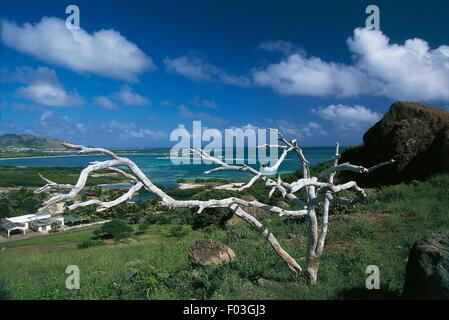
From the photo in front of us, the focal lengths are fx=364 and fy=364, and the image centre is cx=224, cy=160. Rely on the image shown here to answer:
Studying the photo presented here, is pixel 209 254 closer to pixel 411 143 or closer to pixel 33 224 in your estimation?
pixel 411 143

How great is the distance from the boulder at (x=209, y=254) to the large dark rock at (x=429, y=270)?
4308 mm

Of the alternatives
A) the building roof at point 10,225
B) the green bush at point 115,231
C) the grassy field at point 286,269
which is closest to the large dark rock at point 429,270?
the grassy field at point 286,269

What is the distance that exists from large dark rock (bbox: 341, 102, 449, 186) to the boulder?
451 inches

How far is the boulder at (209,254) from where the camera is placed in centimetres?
868

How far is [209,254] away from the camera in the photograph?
8.80 meters

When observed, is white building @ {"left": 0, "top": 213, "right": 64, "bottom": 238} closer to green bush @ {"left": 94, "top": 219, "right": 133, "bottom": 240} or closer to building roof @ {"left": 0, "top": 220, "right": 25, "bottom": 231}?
building roof @ {"left": 0, "top": 220, "right": 25, "bottom": 231}

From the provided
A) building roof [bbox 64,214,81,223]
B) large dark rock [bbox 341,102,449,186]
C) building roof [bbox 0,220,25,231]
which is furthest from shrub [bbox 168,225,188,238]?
building roof [bbox 0,220,25,231]

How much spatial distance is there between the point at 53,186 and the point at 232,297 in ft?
11.3

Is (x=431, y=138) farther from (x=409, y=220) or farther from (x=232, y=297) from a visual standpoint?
(x=232, y=297)

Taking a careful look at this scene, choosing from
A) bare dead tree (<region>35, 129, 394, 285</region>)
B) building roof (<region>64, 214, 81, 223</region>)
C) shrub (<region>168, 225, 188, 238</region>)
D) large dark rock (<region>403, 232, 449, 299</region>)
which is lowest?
building roof (<region>64, 214, 81, 223</region>)

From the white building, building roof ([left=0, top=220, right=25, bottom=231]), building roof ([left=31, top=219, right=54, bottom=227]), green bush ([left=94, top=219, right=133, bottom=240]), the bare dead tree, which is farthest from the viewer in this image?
building roof ([left=31, top=219, right=54, bottom=227])

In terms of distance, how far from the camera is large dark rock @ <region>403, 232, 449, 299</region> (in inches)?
199

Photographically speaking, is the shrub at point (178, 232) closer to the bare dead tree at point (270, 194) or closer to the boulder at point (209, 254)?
the boulder at point (209, 254)

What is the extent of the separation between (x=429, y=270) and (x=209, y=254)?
4.90m
